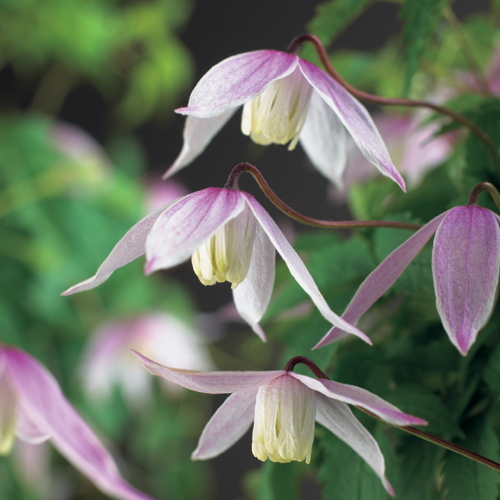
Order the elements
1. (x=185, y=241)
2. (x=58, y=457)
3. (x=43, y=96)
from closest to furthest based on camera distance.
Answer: (x=185, y=241) → (x=58, y=457) → (x=43, y=96)

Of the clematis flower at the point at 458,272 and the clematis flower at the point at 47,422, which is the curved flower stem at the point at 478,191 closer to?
the clematis flower at the point at 458,272

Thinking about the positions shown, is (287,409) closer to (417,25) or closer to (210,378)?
(210,378)

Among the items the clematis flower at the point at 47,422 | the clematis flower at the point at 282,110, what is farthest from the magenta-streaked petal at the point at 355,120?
the clematis flower at the point at 47,422

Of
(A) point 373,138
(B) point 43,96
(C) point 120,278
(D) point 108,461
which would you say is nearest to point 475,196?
(A) point 373,138

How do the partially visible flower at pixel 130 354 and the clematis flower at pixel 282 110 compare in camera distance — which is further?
the partially visible flower at pixel 130 354

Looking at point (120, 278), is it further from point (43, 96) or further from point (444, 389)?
point (444, 389)

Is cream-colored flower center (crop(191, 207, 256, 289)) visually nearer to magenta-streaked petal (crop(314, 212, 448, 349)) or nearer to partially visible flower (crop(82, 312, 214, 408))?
magenta-streaked petal (crop(314, 212, 448, 349))

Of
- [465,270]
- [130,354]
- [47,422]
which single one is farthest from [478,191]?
[130,354]
